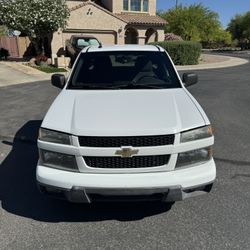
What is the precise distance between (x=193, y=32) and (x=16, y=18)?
27.5m

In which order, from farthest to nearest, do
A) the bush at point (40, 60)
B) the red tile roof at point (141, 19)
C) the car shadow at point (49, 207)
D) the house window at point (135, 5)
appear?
the house window at point (135, 5) → the red tile roof at point (141, 19) → the bush at point (40, 60) → the car shadow at point (49, 207)

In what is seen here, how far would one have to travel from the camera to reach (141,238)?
3.39 m

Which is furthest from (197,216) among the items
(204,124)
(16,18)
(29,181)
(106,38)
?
(106,38)

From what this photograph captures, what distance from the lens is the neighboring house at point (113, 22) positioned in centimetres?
2708

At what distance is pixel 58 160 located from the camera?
11.2 feet

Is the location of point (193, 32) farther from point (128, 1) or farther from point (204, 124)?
point (204, 124)

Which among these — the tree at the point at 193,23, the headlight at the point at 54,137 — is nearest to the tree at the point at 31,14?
the headlight at the point at 54,137

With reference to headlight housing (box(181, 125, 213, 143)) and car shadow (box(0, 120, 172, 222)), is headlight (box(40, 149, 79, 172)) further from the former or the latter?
headlight housing (box(181, 125, 213, 143))

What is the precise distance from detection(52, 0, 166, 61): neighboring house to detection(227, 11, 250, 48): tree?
34.6 meters

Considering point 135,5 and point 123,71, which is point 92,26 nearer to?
point 135,5

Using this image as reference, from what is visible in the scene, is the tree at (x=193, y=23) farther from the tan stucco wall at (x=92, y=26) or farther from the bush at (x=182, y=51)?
the bush at (x=182, y=51)

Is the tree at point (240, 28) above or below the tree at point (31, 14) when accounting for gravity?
below

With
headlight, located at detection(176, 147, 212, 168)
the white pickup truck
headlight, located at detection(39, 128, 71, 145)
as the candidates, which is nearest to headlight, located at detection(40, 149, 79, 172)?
the white pickup truck

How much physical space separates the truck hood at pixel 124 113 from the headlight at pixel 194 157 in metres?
0.25
